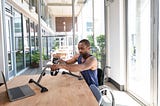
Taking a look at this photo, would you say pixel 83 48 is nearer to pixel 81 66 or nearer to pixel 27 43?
pixel 81 66

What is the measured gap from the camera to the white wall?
188 inches

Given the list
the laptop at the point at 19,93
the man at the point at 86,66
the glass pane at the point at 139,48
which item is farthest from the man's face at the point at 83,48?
the glass pane at the point at 139,48

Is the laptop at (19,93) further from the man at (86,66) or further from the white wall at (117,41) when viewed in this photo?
the white wall at (117,41)

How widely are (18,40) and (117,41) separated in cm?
394

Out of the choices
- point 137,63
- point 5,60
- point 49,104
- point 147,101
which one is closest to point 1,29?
point 5,60

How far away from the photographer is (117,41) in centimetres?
498

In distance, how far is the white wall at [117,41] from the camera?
4.77 meters

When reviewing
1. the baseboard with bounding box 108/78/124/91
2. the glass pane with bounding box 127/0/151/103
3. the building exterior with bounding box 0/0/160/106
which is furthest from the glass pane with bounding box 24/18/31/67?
the glass pane with bounding box 127/0/151/103

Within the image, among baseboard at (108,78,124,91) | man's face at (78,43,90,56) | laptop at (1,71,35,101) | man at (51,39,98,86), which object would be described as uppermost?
man's face at (78,43,90,56)

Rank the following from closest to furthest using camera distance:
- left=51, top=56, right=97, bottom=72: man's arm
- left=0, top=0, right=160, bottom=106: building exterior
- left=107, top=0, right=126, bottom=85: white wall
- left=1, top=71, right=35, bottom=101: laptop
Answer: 1. left=1, top=71, right=35, bottom=101: laptop
2. left=51, top=56, right=97, bottom=72: man's arm
3. left=0, top=0, right=160, bottom=106: building exterior
4. left=107, top=0, right=126, bottom=85: white wall

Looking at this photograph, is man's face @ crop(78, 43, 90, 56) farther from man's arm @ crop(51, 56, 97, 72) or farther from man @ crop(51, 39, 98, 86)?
man's arm @ crop(51, 56, 97, 72)

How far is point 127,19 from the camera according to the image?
4.64 m

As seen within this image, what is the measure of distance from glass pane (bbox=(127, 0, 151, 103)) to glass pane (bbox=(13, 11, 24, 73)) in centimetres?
417

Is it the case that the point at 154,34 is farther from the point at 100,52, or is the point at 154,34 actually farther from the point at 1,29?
the point at 1,29
